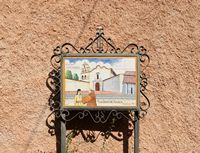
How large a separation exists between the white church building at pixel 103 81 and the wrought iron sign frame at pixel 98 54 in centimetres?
6

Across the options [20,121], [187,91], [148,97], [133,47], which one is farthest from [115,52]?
[20,121]

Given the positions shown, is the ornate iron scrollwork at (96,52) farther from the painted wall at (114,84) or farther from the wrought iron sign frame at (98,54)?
the painted wall at (114,84)

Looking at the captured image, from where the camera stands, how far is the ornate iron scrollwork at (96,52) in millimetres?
2531

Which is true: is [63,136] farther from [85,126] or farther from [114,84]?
[114,84]

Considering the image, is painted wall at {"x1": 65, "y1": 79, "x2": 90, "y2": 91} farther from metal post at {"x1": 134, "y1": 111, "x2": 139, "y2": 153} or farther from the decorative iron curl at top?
metal post at {"x1": 134, "y1": 111, "x2": 139, "y2": 153}

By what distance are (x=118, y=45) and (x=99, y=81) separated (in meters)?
0.32

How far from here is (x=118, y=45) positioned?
8.61 ft

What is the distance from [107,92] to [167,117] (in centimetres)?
48

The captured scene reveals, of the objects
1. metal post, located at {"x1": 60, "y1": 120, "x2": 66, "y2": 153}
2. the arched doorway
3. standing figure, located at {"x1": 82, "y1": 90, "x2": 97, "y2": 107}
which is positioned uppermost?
the arched doorway

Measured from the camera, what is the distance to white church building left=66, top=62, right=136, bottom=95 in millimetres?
2445

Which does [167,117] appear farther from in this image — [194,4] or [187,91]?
[194,4]

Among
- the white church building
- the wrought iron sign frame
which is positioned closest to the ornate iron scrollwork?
the wrought iron sign frame

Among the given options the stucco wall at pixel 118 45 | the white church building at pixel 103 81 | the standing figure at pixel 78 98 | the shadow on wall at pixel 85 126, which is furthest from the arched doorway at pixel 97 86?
the stucco wall at pixel 118 45

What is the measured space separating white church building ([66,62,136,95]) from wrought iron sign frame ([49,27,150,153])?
0.21 ft
